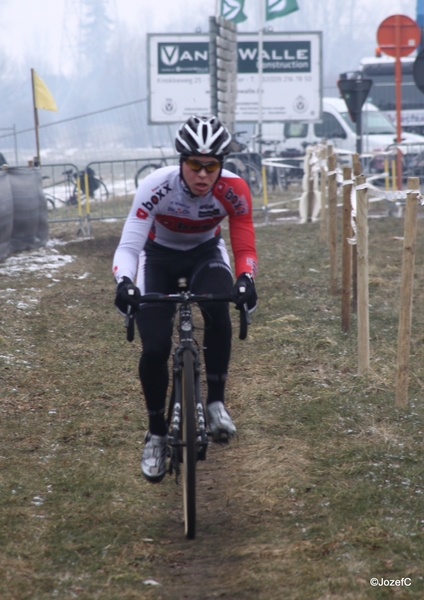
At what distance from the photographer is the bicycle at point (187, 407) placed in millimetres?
3779

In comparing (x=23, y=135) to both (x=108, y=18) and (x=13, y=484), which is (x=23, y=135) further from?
(x=108, y=18)

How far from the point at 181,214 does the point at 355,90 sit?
10.6m

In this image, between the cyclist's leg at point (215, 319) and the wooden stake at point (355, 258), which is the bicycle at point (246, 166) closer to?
the wooden stake at point (355, 258)

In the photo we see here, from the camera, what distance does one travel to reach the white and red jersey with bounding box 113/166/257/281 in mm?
4359

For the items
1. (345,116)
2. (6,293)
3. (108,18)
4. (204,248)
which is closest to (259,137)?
(345,116)

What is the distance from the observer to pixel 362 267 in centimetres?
618

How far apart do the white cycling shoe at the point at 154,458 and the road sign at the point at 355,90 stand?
1095 centimetres

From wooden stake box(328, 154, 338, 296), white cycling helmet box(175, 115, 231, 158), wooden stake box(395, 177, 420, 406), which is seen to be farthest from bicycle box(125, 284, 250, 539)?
wooden stake box(328, 154, 338, 296)

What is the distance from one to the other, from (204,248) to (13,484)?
1.66m

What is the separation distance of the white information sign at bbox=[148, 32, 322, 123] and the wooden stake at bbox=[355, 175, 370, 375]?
20.3 m

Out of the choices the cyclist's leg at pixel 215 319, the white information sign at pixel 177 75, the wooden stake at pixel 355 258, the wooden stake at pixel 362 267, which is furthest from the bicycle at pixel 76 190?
the cyclist's leg at pixel 215 319

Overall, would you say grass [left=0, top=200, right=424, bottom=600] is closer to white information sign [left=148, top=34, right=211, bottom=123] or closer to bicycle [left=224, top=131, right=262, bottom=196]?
bicycle [left=224, top=131, right=262, bottom=196]

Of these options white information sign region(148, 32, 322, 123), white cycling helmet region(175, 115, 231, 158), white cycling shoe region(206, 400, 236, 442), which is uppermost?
white information sign region(148, 32, 322, 123)

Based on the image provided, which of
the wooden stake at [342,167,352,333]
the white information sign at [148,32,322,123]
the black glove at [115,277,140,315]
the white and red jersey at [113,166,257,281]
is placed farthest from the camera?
the white information sign at [148,32,322,123]
